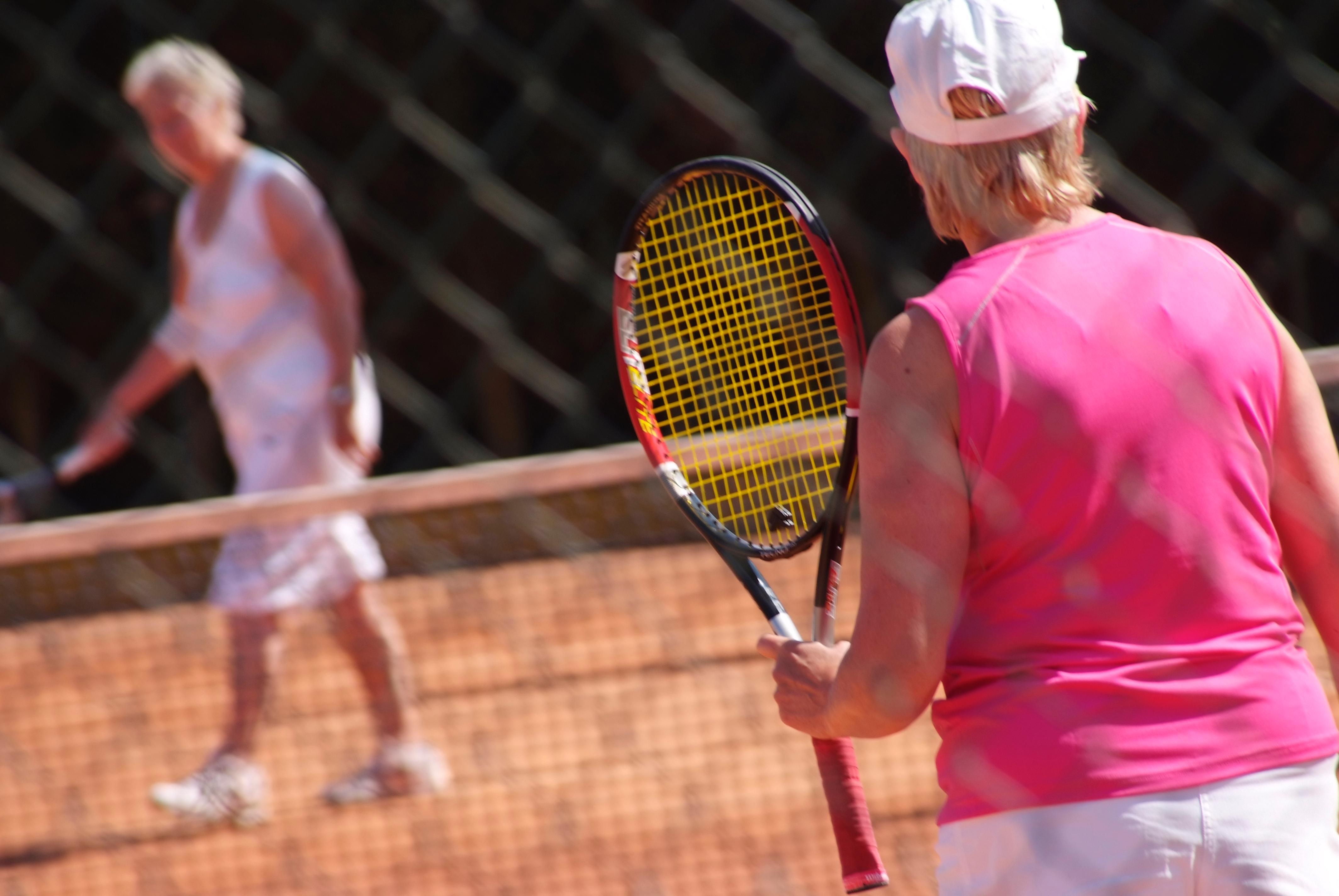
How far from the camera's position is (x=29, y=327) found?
A: 676cm

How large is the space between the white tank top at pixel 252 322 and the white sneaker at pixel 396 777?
2.28ft

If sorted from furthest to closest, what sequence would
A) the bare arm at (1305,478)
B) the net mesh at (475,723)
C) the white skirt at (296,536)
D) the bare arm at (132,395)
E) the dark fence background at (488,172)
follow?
the dark fence background at (488,172), the white skirt at (296,536), the bare arm at (132,395), the net mesh at (475,723), the bare arm at (1305,478)

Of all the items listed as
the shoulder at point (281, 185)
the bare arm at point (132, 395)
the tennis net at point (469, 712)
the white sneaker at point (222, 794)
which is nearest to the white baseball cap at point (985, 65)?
the tennis net at point (469, 712)

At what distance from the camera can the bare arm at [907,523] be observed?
1.27 m

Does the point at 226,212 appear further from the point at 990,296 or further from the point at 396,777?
the point at 990,296

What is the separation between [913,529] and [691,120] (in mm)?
5300

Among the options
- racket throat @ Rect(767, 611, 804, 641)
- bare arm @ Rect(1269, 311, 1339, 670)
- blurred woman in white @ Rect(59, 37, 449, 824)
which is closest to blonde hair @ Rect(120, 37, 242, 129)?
blurred woman in white @ Rect(59, 37, 449, 824)

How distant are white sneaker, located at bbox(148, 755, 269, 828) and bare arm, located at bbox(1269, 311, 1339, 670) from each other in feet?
8.99

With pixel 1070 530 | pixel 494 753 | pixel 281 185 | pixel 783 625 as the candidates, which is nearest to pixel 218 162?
pixel 281 185

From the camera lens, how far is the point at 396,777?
3537mm

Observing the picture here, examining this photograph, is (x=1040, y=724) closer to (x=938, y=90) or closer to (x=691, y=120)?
(x=938, y=90)

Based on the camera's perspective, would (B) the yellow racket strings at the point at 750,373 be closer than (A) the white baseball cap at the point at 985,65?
No

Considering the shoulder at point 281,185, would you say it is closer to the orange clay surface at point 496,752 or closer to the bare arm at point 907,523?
the orange clay surface at point 496,752

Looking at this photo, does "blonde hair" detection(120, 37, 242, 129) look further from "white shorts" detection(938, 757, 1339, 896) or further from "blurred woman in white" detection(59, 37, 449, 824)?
"white shorts" detection(938, 757, 1339, 896)
